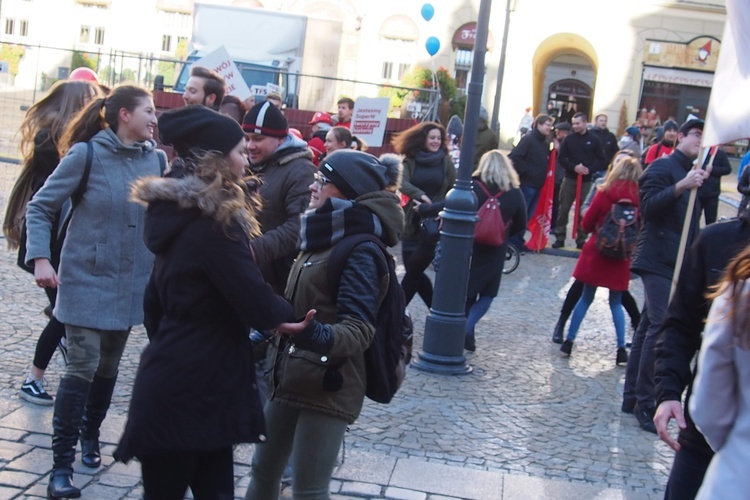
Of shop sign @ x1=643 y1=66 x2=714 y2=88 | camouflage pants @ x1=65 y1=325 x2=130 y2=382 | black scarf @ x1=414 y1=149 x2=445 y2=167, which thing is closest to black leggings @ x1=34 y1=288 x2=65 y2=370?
camouflage pants @ x1=65 y1=325 x2=130 y2=382

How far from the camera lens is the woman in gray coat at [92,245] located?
14.4 ft

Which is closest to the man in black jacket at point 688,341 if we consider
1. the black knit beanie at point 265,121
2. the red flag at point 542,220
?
the black knit beanie at point 265,121

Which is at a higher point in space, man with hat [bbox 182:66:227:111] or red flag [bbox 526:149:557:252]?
man with hat [bbox 182:66:227:111]

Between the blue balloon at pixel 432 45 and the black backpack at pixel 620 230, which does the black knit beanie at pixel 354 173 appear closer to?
the black backpack at pixel 620 230

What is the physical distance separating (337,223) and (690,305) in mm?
1198

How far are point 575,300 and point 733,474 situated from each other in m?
6.17

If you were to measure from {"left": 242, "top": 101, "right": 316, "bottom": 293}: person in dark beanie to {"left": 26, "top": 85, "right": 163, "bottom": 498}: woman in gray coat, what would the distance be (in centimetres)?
52

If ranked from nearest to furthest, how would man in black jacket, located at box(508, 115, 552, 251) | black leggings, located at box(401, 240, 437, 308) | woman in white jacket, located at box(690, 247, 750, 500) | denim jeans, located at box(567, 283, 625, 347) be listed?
woman in white jacket, located at box(690, 247, 750, 500) < denim jeans, located at box(567, 283, 625, 347) < black leggings, located at box(401, 240, 437, 308) < man in black jacket, located at box(508, 115, 552, 251)

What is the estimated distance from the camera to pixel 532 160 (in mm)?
13664

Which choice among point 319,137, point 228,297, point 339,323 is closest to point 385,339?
point 339,323

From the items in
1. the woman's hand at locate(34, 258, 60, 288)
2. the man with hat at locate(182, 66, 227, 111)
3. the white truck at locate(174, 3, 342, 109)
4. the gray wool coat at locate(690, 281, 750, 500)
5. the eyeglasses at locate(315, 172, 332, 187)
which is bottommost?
the woman's hand at locate(34, 258, 60, 288)

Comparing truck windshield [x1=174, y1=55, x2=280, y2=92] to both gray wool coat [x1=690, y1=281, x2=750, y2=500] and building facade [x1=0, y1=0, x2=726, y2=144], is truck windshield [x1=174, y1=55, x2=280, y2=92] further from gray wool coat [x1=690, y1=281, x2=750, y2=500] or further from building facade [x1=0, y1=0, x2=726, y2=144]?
gray wool coat [x1=690, y1=281, x2=750, y2=500]

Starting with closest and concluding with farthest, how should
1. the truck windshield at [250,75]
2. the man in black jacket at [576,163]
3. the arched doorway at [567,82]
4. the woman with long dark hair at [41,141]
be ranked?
the woman with long dark hair at [41,141] → the man in black jacket at [576,163] → the truck windshield at [250,75] → the arched doorway at [567,82]

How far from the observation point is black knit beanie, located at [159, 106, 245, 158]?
3.33 metres
